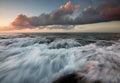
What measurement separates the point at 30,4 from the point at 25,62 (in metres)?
2.92

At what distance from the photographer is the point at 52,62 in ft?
11.5

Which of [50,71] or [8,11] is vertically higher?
[8,11]

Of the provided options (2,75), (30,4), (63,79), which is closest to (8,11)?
(30,4)

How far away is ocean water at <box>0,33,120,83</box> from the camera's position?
9.29 ft

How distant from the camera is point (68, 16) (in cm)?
571

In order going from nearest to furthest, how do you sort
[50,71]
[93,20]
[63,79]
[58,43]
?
[63,79]
[50,71]
[58,43]
[93,20]

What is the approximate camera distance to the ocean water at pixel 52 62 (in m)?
2.83

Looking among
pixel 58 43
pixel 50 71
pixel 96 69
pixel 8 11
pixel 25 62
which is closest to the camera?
pixel 96 69

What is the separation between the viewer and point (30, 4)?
5461 millimetres

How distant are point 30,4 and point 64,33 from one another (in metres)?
1.98

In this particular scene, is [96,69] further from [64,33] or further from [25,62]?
[64,33]

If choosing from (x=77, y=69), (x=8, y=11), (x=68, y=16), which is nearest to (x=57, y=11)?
(x=68, y=16)

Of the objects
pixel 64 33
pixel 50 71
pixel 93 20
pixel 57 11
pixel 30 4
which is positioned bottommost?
pixel 50 71

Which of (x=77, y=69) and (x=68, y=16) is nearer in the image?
(x=77, y=69)
